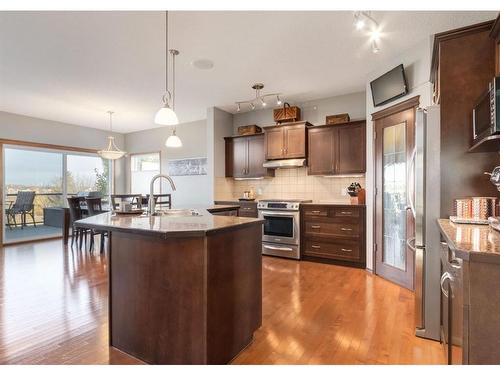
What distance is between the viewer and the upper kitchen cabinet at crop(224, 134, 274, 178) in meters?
5.14

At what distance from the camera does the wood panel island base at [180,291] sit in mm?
1608

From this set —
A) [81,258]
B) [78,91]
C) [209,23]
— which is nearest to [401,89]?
[209,23]

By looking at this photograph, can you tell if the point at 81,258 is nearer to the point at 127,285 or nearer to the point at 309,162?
the point at 127,285

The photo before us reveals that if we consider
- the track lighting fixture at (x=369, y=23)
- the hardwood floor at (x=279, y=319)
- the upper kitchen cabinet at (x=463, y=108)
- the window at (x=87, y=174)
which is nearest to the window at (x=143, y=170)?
the window at (x=87, y=174)

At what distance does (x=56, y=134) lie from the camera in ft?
20.4

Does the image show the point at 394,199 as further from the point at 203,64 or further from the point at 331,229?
the point at 203,64

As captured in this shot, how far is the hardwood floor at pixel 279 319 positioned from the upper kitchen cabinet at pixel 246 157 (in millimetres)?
1929

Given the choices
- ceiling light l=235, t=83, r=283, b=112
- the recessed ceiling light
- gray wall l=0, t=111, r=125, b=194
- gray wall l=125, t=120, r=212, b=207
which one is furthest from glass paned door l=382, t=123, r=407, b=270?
gray wall l=0, t=111, r=125, b=194

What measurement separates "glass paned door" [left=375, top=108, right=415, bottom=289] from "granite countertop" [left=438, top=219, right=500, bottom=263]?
4.74 feet

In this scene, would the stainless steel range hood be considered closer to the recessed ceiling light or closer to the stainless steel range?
the stainless steel range

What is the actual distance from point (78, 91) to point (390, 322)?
16.8ft

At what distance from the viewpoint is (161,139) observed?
23.1 feet

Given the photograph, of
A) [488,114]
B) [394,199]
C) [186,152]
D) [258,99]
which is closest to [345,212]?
[394,199]

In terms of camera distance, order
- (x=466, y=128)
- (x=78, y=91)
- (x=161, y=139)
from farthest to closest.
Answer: (x=161, y=139), (x=78, y=91), (x=466, y=128)
